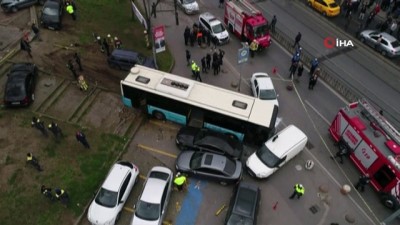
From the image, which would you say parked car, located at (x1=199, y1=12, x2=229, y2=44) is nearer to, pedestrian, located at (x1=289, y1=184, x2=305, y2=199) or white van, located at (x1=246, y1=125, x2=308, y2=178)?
white van, located at (x1=246, y1=125, x2=308, y2=178)

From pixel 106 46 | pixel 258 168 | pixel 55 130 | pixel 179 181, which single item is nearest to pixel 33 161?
pixel 55 130

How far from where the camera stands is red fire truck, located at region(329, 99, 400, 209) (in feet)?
57.5

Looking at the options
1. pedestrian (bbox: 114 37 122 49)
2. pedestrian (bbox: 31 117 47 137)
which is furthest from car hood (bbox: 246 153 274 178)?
pedestrian (bbox: 114 37 122 49)

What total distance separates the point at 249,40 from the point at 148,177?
621 inches

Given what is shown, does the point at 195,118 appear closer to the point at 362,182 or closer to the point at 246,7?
the point at 362,182

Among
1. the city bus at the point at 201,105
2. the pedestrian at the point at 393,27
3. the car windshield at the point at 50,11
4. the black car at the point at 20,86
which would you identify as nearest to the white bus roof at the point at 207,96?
the city bus at the point at 201,105

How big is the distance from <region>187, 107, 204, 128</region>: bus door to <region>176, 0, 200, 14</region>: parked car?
14884 mm

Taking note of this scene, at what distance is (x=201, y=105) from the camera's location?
19.6 m

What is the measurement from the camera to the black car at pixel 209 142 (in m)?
19.7

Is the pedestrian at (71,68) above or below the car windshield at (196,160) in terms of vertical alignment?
above

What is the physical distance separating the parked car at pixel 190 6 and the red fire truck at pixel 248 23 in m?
3.97

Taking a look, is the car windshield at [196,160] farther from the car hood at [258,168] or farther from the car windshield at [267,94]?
the car windshield at [267,94]

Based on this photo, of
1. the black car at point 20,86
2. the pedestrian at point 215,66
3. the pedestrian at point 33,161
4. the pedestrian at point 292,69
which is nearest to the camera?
the pedestrian at point 33,161

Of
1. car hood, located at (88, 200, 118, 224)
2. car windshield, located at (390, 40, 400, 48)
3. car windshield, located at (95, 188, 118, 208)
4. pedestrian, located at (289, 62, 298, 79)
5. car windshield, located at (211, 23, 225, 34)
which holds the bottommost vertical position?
car hood, located at (88, 200, 118, 224)
